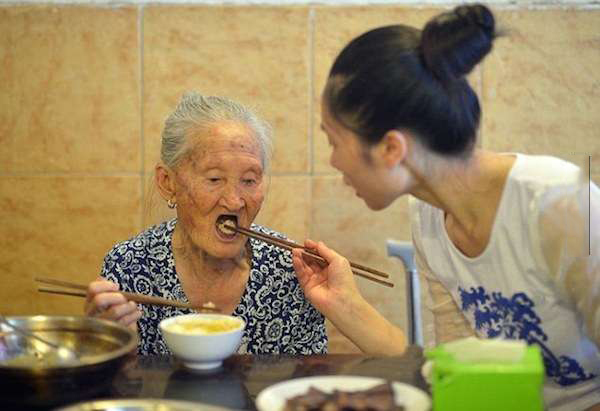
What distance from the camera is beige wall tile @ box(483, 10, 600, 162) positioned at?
2.57 m

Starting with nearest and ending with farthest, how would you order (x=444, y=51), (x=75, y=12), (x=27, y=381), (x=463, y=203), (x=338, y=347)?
(x=27, y=381) → (x=444, y=51) → (x=463, y=203) → (x=75, y=12) → (x=338, y=347)

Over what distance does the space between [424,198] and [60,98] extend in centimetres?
152

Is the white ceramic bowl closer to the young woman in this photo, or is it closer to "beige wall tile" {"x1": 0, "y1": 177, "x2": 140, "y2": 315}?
the young woman

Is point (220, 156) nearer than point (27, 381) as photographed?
No

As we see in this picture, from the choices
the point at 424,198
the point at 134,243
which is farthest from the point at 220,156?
the point at 424,198

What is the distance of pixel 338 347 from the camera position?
8.80 ft

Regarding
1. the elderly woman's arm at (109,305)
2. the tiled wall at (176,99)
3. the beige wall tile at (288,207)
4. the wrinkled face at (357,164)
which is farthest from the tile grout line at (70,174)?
the wrinkled face at (357,164)

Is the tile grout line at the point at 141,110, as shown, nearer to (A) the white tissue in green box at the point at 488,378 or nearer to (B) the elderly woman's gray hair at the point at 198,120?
(B) the elderly woman's gray hair at the point at 198,120

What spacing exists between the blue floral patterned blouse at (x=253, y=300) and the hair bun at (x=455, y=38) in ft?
2.78

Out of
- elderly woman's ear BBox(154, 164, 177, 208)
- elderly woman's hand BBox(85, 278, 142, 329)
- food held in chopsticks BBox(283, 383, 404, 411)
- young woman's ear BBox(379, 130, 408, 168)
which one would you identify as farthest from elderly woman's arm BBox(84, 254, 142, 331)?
young woman's ear BBox(379, 130, 408, 168)

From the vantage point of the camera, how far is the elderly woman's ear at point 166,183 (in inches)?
80.4

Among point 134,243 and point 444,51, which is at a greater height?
point 444,51

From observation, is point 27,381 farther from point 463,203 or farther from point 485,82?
point 485,82

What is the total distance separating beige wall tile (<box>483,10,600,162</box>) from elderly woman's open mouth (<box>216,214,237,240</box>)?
1082 mm
